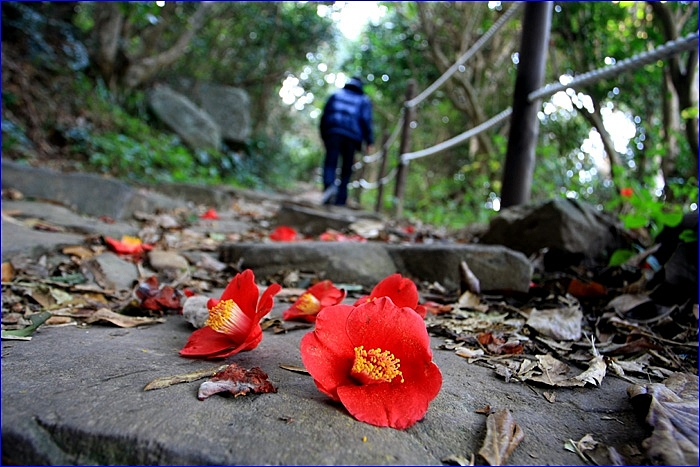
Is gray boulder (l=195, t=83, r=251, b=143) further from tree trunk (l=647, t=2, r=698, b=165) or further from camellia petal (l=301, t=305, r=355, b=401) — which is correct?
camellia petal (l=301, t=305, r=355, b=401)

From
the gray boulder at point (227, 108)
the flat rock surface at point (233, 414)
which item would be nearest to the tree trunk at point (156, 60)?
the gray boulder at point (227, 108)

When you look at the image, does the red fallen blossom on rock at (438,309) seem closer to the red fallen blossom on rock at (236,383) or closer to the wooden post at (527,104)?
the red fallen blossom on rock at (236,383)

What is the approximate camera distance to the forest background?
3664 millimetres

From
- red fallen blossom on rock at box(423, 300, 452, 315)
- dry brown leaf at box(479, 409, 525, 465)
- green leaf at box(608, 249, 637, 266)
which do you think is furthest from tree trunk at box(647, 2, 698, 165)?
dry brown leaf at box(479, 409, 525, 465)

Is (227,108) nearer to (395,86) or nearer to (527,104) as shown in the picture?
(395,86)

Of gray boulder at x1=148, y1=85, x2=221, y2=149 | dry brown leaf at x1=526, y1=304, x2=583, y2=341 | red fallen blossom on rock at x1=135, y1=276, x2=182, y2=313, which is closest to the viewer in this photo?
dry brown leaf at x1=526, y1=304, x2=583, y2=341

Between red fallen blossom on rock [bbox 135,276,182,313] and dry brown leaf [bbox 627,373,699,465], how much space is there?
1089 mm

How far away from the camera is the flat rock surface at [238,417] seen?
1.94 feet

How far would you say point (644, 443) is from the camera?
26.1 inches

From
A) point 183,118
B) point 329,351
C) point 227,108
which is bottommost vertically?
point 329,351

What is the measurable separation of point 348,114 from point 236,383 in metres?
4.88

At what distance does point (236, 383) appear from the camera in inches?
30.0

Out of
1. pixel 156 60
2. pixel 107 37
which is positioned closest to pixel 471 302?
pixel 107 37

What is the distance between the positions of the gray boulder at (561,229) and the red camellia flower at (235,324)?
4.74 ft
